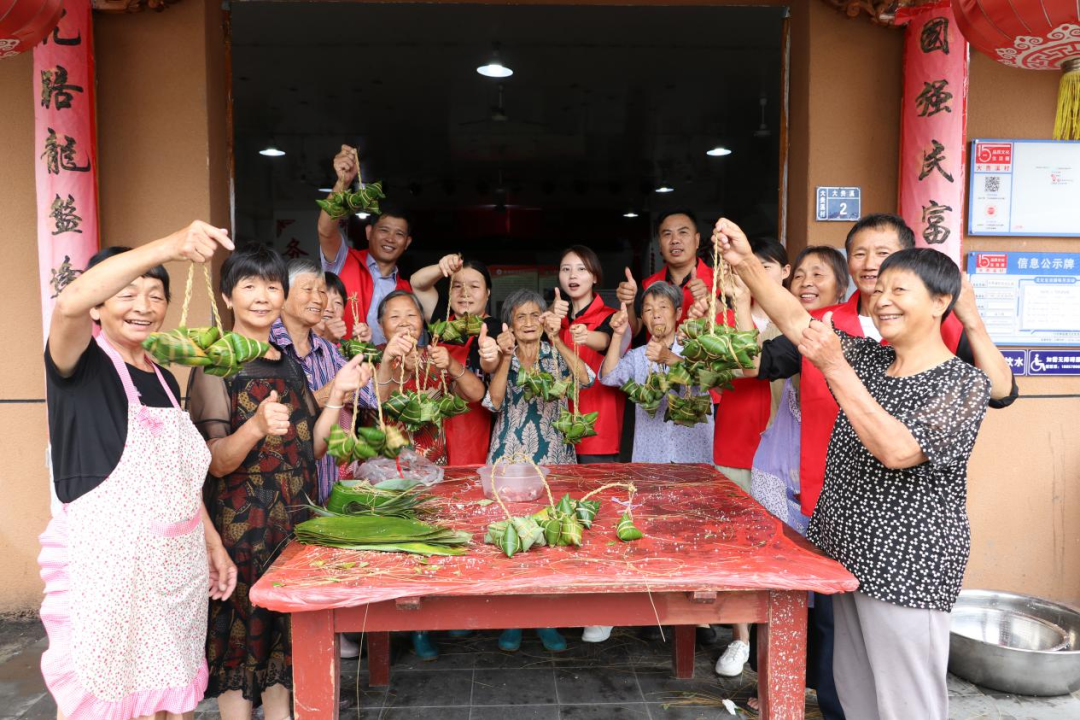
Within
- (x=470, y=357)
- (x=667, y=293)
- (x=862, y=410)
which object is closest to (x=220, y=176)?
(x=470, y=357)

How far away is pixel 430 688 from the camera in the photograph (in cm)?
329

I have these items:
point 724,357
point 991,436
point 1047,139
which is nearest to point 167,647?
point 724,357

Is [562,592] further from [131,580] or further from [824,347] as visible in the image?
[131,580]

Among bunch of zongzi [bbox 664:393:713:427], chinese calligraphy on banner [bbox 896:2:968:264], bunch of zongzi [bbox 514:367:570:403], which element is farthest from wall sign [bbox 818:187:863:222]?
bunch of zongzi [bbox 514:367:570:403]

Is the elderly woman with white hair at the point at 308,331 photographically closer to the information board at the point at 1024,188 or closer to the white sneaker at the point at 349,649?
the white sneaker at the point at 349,649

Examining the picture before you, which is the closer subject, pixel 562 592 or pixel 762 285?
pixel 562 592

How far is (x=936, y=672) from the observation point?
2100 mm

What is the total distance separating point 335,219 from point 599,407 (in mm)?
1858

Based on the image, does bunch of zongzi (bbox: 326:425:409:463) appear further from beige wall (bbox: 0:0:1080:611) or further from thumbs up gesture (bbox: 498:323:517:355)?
beige wall (bbox: 0:0:1080:611)

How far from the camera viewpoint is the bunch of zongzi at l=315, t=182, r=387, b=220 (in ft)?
12.4

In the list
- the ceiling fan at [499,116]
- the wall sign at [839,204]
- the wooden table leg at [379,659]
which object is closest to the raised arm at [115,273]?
the wooden table leg at [379,659]

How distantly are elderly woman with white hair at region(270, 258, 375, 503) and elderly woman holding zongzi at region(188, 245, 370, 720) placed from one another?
0.92 ft

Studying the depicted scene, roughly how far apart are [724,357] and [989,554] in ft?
9.24

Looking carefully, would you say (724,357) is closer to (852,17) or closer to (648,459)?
(648,459)
